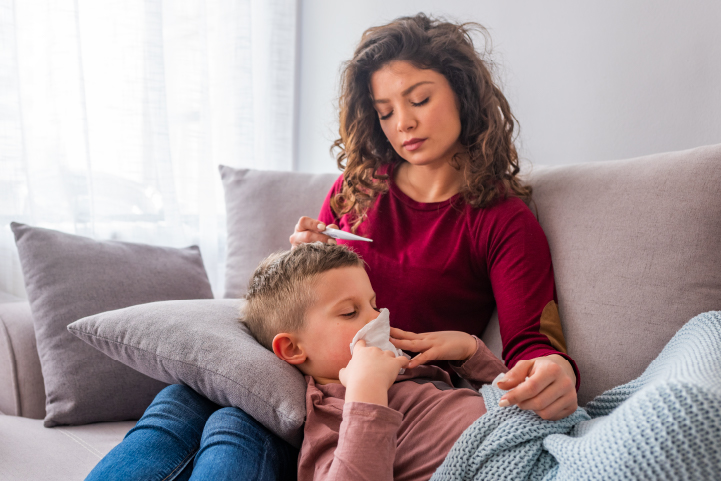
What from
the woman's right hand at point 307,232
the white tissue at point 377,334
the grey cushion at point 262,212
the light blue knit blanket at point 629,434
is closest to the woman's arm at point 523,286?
the light blue knit blanket at point 629,434

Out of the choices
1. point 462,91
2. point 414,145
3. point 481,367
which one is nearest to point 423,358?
point 481,367

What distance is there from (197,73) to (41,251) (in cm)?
94

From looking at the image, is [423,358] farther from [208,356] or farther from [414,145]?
[414,145]

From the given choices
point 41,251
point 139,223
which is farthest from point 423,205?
point 139,223

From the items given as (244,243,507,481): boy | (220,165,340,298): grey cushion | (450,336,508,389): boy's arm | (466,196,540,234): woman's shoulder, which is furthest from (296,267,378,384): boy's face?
(220,165,340,298): grey cushion

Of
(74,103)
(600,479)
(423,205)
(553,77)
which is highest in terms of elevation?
(553,77)

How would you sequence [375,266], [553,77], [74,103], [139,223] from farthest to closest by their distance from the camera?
[139,223], [74,103], [553,77], [375,266]

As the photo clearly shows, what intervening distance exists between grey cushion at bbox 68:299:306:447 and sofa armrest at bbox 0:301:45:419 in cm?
36

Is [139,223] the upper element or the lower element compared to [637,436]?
lower

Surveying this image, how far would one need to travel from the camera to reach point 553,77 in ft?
5.13

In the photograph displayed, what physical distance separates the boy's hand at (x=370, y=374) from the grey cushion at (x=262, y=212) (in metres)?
0.84

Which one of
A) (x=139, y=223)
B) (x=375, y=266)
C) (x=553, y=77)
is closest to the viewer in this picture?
(x=375, y=266)

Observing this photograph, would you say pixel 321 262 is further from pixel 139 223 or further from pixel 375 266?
pixel 139 223

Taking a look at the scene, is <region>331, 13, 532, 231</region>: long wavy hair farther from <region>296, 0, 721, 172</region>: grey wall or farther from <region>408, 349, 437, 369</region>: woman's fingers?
<region>408, 349, 437, 369</region>: woman's fingers
